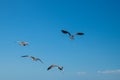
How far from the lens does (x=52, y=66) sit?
5500 cm

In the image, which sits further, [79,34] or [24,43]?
[24,43]

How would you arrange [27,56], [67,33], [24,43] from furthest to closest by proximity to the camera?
[24,43], [67,33], [27,56]

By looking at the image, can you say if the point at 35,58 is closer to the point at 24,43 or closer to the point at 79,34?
the point at 24,43

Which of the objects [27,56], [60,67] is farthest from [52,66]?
[27,56]

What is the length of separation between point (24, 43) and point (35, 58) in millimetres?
4584

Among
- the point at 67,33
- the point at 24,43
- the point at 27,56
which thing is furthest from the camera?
the point at 24,43

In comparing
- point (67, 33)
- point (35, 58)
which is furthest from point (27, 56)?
point (67, 33)

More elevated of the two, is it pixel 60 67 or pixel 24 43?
pixel 24 43

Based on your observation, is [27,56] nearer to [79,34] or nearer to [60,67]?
[60,67]

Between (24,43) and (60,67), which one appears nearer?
(60,67)

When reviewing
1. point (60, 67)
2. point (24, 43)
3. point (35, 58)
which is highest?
point (24, 43)

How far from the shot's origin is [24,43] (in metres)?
59.1

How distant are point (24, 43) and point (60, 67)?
11369 millimetres

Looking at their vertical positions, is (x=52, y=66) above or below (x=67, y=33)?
below
